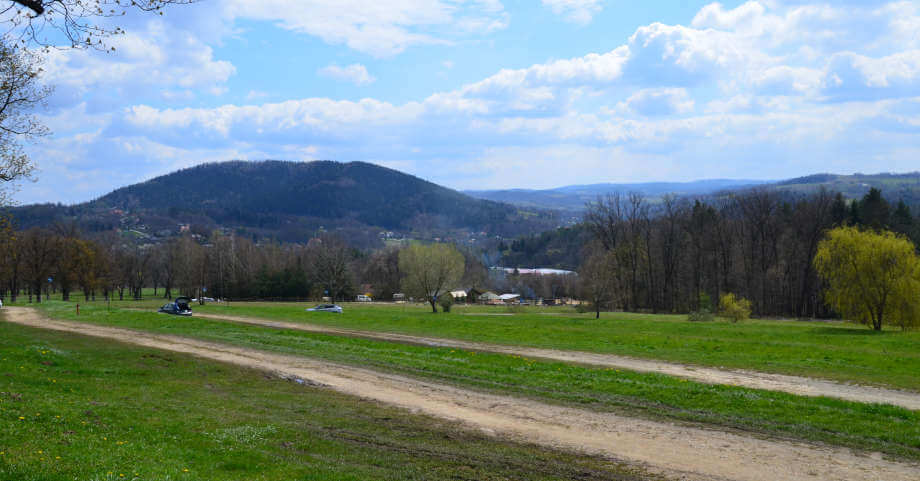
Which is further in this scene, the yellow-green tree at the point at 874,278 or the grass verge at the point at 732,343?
the yellow-green tree at the point at 874,278

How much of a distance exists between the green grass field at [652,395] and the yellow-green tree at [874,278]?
81.0 ft

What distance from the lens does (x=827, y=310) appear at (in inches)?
2795

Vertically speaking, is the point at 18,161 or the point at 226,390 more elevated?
the point at 18,161

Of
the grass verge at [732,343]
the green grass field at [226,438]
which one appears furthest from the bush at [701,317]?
the green grass field at [226,438]

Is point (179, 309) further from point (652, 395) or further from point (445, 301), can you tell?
point (652, 395)

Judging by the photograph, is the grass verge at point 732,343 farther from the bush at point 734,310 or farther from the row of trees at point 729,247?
the row of trees at point 729,247

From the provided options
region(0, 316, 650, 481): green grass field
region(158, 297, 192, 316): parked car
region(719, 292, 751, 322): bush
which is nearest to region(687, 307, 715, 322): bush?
region(719, 292, 751, 322): bush

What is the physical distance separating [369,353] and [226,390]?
9124 millimetres

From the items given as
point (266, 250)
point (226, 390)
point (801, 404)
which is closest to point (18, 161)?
point (226, 390)

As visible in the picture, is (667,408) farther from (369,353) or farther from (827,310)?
(827,310)

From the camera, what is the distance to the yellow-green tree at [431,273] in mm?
62062

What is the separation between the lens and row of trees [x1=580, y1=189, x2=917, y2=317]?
2879 inches

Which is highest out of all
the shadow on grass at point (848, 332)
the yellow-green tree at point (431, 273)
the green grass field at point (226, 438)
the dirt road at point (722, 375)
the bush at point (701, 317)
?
the yellow-green tree at point (431, 273)

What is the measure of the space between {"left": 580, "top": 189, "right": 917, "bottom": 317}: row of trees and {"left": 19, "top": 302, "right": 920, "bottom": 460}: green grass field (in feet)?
135
